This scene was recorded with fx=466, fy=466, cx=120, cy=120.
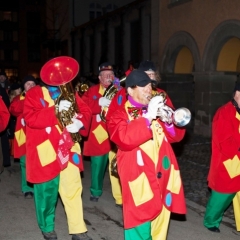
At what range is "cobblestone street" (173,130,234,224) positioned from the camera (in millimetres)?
7129

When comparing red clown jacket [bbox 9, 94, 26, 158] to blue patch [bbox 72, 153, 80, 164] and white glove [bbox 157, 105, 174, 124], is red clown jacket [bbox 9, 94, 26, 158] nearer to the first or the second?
blue patch [bbox 72, 153, 80, 164]

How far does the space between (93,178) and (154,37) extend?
34.8ft

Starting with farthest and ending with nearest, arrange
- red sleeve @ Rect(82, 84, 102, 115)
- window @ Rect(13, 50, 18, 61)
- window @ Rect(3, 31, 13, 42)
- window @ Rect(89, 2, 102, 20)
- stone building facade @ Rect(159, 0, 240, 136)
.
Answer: window @ Rect(3, 31, 13, 42) < window @ Rect(13, 50, 18, 61) < window @ Rect(89, 2, 102, 20) < stone building facade @ Rect(159, 0, 240, 136) < red sleeve @ Rect(82, 84, 102, 115)

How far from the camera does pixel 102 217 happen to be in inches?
238

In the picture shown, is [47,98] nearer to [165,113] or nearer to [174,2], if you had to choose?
[165,113]

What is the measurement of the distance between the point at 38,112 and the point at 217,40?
9377 mm

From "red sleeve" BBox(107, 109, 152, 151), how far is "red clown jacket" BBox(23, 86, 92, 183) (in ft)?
3.94

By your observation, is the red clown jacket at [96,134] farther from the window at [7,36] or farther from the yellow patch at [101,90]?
the window at [7,36]

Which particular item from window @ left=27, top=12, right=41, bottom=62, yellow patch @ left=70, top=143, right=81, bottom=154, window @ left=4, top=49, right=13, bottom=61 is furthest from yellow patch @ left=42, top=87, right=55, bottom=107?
window @ left=4, top=49, right=13, bottom=61

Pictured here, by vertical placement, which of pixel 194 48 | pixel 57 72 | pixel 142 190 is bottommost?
pixel 142 190

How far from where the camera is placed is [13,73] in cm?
5497

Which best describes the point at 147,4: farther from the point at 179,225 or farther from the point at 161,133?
the point at 161,133

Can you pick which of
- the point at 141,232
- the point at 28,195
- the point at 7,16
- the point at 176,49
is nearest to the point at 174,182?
the point at 141,232

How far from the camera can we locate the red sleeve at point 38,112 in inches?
182
